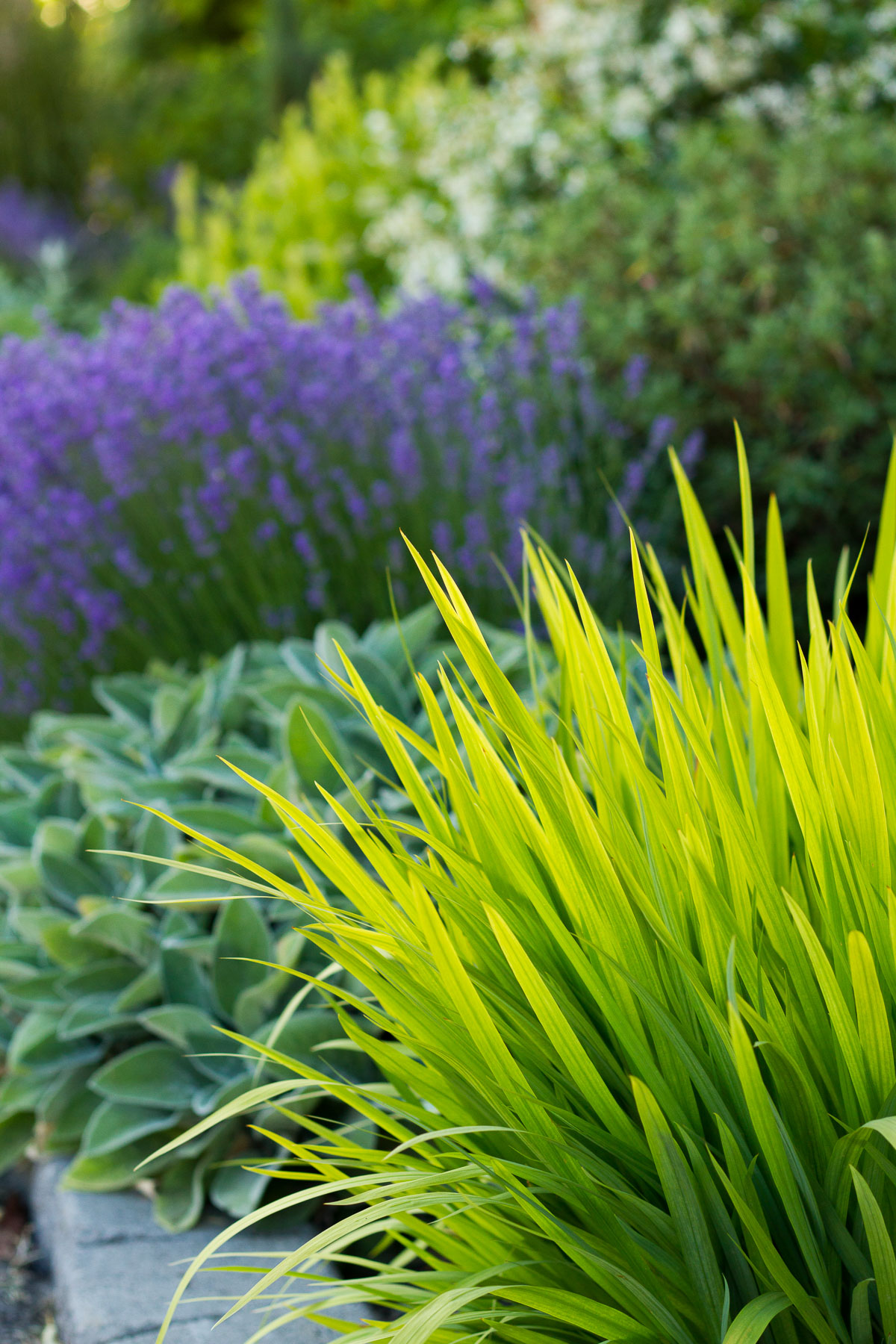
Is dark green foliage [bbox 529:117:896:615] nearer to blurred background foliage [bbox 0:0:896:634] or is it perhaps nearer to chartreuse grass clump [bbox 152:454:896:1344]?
blurred background foliage [bbox 0:0:896:634]

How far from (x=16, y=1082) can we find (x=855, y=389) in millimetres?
2462

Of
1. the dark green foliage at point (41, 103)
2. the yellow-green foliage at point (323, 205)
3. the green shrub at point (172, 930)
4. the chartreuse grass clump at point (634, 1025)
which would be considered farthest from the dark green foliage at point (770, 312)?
the dark green foliage at point (41, 103)

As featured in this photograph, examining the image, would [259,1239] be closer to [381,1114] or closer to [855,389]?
[381,1114]

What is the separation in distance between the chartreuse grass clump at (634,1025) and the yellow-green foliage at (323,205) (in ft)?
13.5

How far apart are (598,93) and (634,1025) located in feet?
13.8

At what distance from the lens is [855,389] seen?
2838mm

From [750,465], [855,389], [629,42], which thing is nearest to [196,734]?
[750,465]

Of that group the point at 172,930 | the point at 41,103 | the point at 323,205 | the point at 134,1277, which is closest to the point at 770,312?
the point at 172,930

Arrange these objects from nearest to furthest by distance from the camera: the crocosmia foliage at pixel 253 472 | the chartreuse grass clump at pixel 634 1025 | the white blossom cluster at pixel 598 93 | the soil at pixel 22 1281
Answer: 1. the chartreuse grass clump at pixel 634 1025
2. the soil at pixel 22 1281
3. the crocosmia foliage at pixel 253 472
4. the white blossom cluster at pixel 598 93

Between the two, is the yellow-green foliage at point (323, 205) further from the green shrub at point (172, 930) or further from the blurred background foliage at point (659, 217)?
the green shrub at point (172, 930)

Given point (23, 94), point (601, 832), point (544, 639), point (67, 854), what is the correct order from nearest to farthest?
point (601, 832) < point (67, 854) < point (544, 639) < point (23, 94)

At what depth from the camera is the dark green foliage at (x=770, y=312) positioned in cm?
279

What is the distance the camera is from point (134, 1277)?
1502 mm

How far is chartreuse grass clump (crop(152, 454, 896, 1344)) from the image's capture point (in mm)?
915
